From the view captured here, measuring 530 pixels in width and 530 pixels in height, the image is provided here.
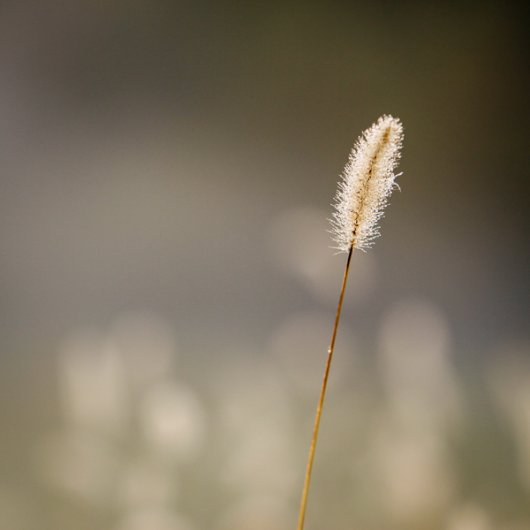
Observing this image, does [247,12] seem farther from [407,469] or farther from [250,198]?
[407,469]

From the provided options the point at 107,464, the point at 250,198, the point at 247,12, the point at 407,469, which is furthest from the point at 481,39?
the point at 107,464

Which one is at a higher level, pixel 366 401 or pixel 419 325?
pixel 419 325

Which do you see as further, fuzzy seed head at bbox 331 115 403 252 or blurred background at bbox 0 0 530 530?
blurred background at bbox 0 0 530 530

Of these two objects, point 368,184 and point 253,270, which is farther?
point 253,270

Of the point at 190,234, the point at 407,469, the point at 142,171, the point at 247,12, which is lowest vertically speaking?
the point at 407,469

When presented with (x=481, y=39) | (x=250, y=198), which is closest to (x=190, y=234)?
(x=250, y=198)

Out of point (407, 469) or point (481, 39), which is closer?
point (407, 469)

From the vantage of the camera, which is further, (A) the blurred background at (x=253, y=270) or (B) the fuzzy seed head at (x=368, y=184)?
(A) the blurred background at (x=253, y=270)
